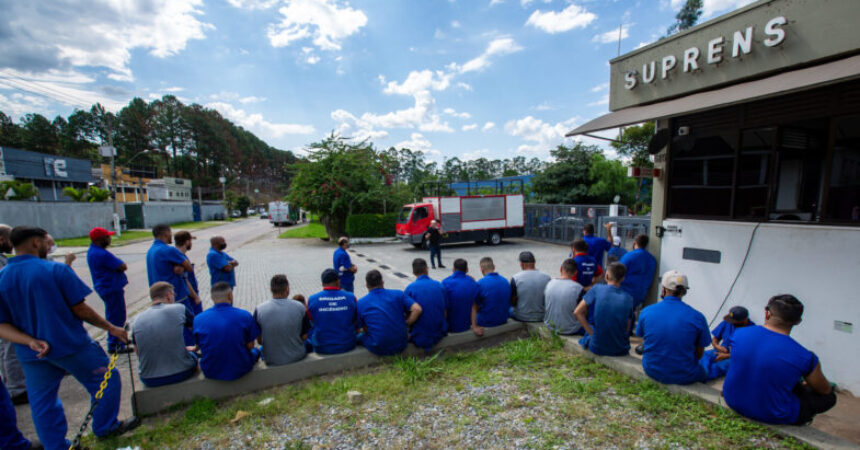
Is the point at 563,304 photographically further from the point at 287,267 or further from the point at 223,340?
the point at 287,267

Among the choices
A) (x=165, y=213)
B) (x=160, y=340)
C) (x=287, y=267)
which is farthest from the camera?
(x=165, y=213)

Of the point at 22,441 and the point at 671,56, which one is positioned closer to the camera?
the point at 22,441

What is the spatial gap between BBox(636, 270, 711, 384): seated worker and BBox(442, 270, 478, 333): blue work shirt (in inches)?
78.1

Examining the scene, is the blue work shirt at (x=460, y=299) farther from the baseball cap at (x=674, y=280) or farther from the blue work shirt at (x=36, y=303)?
the blue work shirt at (x=36, y=303)

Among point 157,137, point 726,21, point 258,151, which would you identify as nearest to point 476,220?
point 726,21

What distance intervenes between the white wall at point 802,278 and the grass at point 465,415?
2296mm

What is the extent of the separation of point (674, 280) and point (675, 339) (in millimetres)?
548

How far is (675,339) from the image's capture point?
3.24 m

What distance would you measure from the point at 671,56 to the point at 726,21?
756 mm

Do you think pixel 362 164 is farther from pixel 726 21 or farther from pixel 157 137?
pixel 157 137

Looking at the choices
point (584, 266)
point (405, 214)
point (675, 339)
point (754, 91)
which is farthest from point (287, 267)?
point (754, 91)

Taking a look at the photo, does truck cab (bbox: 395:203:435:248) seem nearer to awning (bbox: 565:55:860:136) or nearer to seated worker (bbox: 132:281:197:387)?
awning (bbox: 565:55:860:136)

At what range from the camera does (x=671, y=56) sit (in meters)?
5.56

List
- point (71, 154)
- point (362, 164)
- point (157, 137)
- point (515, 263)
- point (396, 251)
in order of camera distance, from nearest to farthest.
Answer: point (515, 263), point (396, 251), point (362, 164), point (71, 154), point (157, 137)
